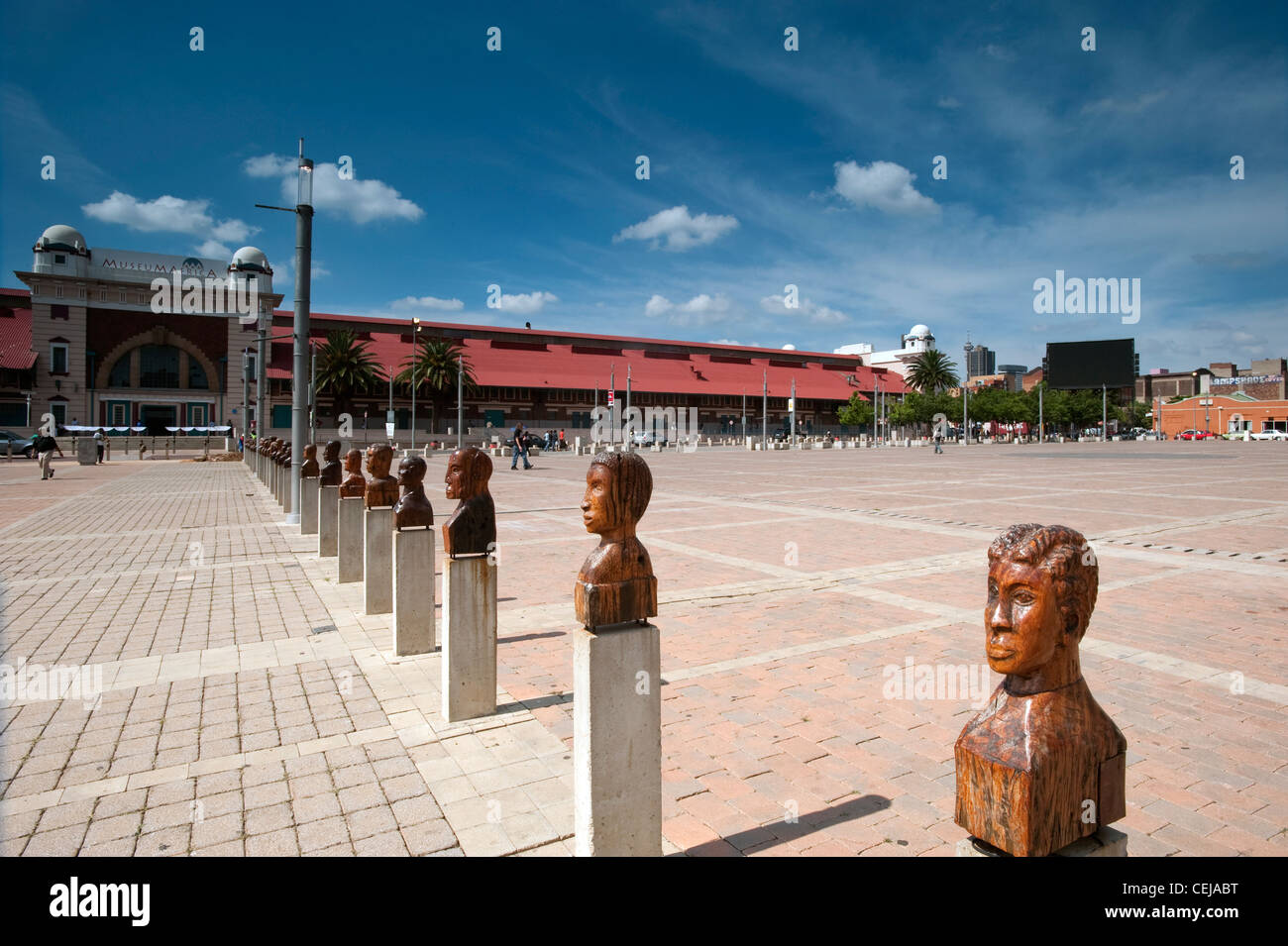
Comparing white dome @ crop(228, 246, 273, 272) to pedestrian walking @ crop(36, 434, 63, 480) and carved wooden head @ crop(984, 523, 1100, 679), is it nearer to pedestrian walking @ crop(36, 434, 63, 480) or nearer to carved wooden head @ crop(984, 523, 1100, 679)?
pedestrian walking @ crop(36, 434, 63, 480)

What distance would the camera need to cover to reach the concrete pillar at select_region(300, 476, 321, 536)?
1241 centimetres

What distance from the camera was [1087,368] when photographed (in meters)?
68.9

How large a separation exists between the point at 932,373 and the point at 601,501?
100.0 m

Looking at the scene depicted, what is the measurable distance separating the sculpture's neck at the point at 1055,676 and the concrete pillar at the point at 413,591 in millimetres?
4587

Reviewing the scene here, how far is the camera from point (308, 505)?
12.5m

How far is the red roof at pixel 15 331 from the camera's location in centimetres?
5535

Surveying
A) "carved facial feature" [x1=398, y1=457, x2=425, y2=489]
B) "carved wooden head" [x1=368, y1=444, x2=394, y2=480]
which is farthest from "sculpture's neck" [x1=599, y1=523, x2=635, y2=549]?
"carved wooden head" [x1=368, y1=444, x2=394, y2=480]

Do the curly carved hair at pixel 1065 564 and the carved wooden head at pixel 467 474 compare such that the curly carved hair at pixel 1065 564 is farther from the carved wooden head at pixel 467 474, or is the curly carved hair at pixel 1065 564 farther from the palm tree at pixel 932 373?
the palm tree at pixel 932 373

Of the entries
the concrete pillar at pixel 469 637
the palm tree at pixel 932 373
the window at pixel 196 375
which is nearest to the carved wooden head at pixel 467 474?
the concrete pillar at pixel 469 637

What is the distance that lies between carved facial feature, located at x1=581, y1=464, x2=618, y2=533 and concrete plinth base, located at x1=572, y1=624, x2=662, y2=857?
41 cm

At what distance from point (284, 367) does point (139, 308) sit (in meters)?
12.6

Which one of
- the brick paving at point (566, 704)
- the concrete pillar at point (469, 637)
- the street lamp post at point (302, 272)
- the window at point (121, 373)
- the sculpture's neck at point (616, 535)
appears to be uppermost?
the window at point (121, 373)
